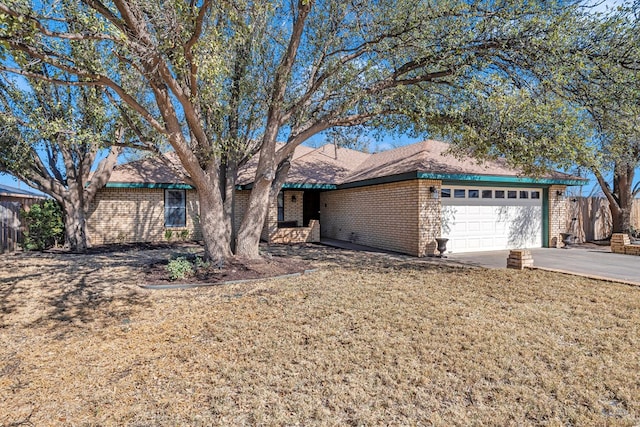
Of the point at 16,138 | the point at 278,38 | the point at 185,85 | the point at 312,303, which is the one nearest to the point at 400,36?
the point at 278,38

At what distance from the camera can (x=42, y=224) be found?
12211mm

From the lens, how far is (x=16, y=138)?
391 inches

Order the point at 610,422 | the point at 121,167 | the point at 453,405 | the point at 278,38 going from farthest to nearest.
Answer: the point at 121,167, the point at 278,38, the point at 453,405, the point at 610,422

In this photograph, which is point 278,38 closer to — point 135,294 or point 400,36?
point 400,36

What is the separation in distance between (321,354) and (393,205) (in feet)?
28.6

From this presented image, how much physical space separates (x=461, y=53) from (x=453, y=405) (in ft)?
21.8

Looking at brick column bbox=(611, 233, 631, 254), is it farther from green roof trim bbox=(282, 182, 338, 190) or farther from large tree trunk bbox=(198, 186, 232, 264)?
large tree trunk bbox=(198, 186, 232, 264)

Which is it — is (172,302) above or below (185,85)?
below

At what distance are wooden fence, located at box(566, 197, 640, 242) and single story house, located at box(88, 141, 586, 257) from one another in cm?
220

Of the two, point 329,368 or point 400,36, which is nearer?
point 329,368

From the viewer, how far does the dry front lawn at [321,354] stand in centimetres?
282

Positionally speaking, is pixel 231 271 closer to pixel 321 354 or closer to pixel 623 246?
pixel 321 354

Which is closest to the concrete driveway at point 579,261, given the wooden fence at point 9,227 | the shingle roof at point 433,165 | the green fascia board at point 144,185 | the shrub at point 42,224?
the shingle roof at point 433,165

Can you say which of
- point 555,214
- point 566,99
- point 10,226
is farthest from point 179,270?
point 555,214
